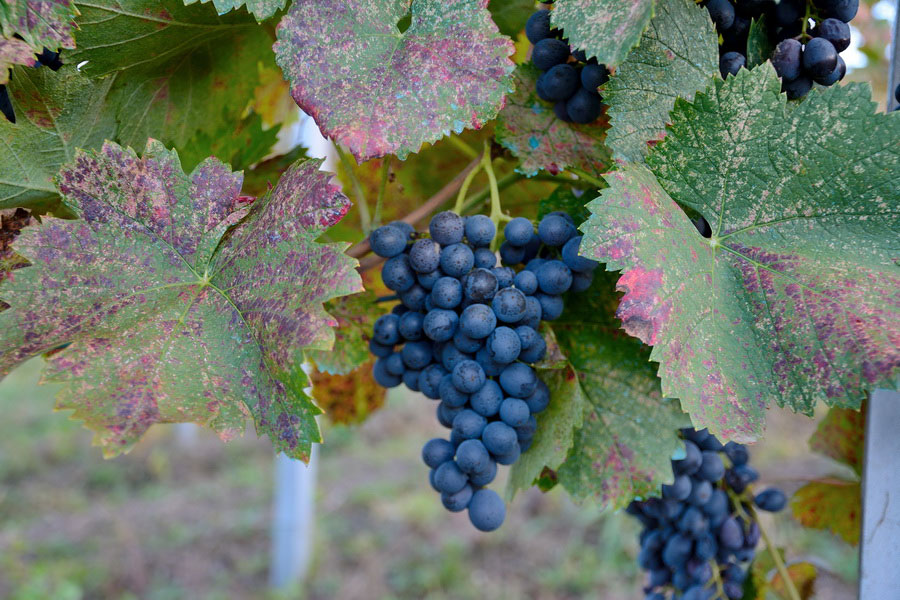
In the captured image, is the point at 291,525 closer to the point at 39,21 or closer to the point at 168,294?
the point at 168,294

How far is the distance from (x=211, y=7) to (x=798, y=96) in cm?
49

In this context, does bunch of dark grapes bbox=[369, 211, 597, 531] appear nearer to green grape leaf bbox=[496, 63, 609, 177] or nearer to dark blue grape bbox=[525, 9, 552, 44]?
green grape leaf bbox=[496, 63, 609, 177]

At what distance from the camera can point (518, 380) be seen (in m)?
0.60

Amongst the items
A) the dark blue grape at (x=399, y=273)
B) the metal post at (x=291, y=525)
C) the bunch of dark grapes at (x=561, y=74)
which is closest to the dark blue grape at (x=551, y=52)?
the bunch of dark grapes at (x=561, y=74)

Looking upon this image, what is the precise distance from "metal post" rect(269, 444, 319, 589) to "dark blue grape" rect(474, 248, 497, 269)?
8.93ft

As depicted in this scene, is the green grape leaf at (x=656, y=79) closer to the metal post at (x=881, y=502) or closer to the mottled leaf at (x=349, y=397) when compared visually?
the metal post at (x=881, y=502)

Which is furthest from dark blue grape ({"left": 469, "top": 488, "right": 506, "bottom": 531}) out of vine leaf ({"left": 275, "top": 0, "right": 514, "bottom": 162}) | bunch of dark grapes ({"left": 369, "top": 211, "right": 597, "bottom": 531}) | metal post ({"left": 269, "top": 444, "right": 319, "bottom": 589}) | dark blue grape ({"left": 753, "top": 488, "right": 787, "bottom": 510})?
metal post ({"left": 269, "top": 444, "right": 319, "bottom": 589})

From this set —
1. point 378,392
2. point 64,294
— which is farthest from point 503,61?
point 378,392

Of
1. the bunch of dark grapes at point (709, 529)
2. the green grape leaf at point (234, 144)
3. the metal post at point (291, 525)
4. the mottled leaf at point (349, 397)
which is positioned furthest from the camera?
the metal post at point (291, 525)

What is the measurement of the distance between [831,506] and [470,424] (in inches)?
23.0

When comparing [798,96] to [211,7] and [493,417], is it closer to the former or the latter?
[493,417]

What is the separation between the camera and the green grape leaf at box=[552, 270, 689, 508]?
642mm

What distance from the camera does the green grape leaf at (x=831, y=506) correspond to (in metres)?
0.87

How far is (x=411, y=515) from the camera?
3791mm
